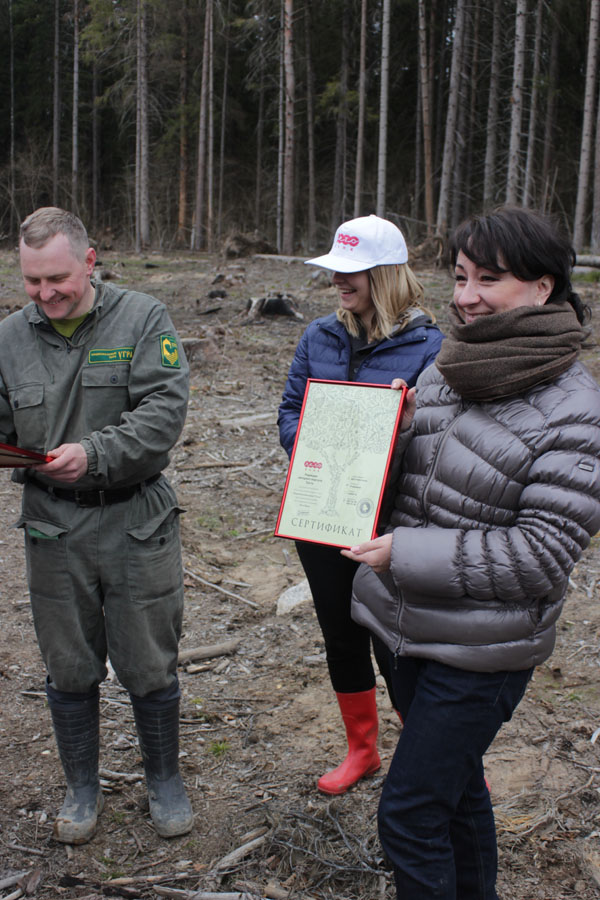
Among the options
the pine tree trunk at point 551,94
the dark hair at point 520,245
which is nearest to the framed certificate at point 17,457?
the dark hair at point 520,245

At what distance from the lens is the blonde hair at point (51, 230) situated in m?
2.65

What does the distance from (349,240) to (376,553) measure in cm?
142

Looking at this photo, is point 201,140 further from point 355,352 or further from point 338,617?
point 338,617

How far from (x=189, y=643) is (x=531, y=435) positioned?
10.3 feet

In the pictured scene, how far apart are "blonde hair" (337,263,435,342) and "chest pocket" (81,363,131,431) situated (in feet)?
2.98

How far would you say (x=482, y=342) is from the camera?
206cm

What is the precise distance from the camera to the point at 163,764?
10.1 ft

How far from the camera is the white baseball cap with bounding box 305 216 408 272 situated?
298 centimetres

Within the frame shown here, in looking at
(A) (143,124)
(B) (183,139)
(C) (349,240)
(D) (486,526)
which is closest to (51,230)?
(C) (349,240)

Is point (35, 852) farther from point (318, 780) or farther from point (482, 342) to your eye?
point (482, 342)

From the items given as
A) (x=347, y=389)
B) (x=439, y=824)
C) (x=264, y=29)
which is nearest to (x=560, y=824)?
(x=439, y=824)

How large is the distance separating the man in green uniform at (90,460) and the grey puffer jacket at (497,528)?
105 centimetres

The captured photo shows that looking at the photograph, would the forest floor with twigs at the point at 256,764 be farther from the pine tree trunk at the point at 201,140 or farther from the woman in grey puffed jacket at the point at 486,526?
the pine tree trunk at the point at 201,140

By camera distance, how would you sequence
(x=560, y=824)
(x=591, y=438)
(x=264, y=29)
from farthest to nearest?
1. (x=264, y=29)
2. (x=560, y=824)
3. (x=591, y=438)
